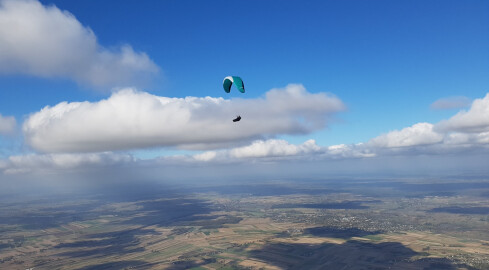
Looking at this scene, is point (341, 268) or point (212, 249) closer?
point (341, 268)

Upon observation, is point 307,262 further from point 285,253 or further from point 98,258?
point 98,258

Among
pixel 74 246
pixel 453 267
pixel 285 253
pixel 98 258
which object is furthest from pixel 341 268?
pixel 74 246

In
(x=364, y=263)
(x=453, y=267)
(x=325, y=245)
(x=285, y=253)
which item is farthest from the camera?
(x=325, y=245)

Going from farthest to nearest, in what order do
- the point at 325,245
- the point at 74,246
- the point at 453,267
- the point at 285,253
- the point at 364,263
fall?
the point at 74,246 → the point at 325,245 → the point at 285,253 → the point at 364,263 → the point at 453,267

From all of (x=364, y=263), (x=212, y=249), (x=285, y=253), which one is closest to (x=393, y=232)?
(x=364, y=263)

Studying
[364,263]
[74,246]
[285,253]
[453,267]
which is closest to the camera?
[453,267]

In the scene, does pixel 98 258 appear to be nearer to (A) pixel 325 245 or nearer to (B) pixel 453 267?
(A) pixel 325 245
